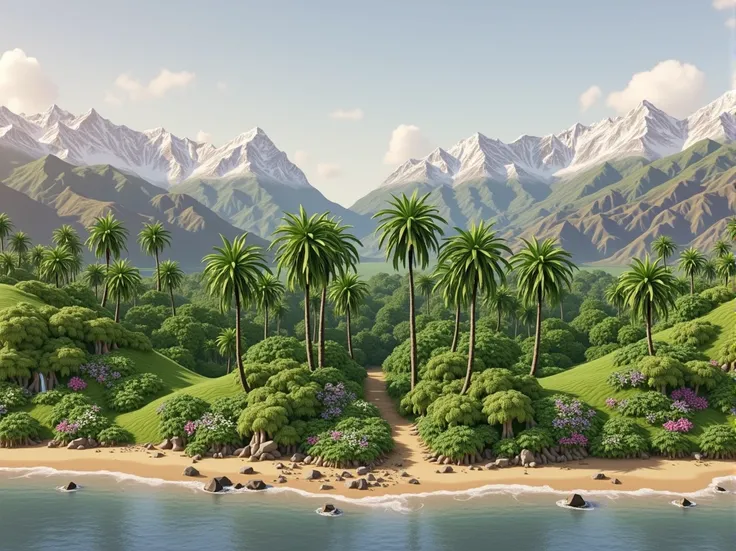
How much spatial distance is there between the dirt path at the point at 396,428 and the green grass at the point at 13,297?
141 ft

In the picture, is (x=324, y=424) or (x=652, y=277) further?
(x=652, y=277)

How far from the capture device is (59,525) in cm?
3897

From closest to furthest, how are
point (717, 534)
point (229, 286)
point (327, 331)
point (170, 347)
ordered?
point (717, 534) → point (229, 286) → point (170, 347) → point (327, 331)

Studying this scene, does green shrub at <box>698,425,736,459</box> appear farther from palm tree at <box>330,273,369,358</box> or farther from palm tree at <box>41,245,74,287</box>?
palm tree at <box>41,245,74,287</box>

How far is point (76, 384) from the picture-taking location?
63.3 metres

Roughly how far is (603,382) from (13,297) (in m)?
68.3

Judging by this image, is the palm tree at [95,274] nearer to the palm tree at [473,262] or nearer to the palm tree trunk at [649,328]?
the palm tree at [473,262]

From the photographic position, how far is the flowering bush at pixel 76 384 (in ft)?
207

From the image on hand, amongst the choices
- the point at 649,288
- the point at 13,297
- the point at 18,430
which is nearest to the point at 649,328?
the point at 649,288

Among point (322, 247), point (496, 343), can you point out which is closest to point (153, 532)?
point (322, 247)

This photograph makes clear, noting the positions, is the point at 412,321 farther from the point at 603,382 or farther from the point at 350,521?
the point at 350,521

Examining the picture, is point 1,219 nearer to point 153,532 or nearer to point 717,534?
point 153,532

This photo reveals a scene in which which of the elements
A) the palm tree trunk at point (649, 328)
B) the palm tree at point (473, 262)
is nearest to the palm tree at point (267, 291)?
the palm tree at point (473, 262)

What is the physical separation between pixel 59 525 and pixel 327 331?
306 feet
